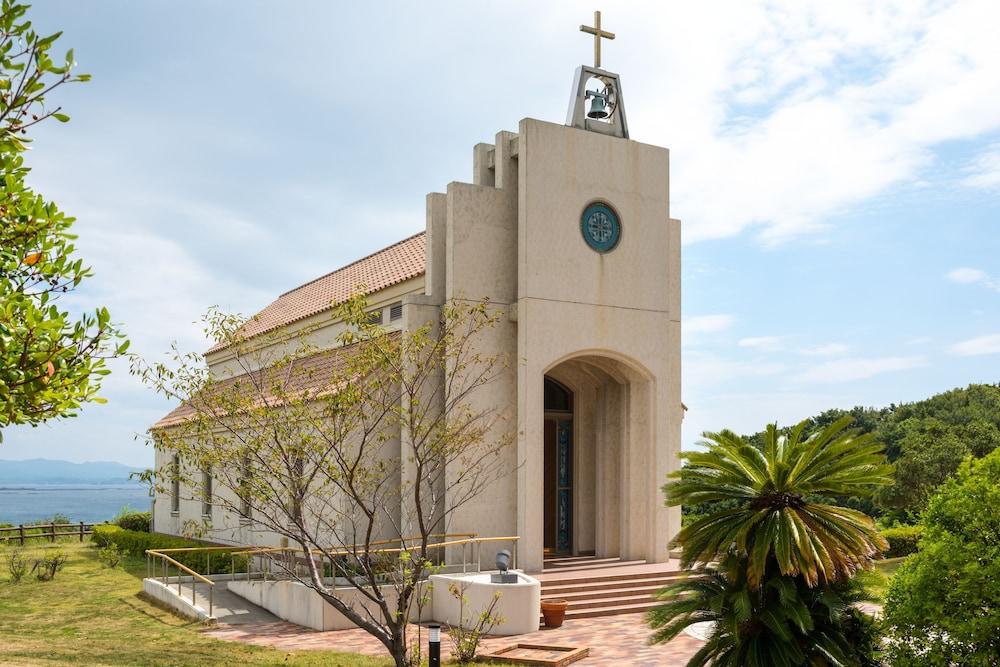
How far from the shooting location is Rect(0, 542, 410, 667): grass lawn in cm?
1462

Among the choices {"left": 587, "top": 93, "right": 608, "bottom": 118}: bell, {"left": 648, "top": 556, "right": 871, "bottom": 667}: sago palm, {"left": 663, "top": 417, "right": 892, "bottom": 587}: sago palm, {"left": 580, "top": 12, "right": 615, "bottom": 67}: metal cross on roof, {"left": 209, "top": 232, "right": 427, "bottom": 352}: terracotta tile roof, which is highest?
{"left": 580, "top": 12, "right": 615, "bottom": 67}: metal cross on roof

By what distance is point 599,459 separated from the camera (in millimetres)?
23250

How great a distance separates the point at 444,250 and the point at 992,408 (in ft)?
130

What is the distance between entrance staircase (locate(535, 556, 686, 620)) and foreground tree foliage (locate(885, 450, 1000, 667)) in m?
7.84

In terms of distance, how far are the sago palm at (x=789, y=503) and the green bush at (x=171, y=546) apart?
12.6 m

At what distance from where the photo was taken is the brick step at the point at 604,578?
19391 millimetres

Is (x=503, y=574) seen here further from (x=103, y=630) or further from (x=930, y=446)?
(x=930, y=446)

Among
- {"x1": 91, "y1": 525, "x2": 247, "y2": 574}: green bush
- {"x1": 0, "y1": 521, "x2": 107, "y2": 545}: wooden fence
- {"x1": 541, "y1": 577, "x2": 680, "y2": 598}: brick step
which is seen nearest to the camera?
{"x1": 541, "y1": 577, "x2": 680, "y2": 598}: brick step

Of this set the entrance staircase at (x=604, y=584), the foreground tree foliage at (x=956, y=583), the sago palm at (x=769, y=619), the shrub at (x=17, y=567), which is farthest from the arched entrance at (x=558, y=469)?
the shrub at (x=17, y=567)

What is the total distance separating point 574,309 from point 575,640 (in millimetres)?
7609

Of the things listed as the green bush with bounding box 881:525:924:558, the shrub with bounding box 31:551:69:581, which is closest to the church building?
the shrub with bounding box 31:551:69:581

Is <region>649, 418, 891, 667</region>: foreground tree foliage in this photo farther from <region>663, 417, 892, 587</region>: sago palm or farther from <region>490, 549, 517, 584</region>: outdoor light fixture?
<region>490, 549, 517, 584</region>: outdoor light fixture

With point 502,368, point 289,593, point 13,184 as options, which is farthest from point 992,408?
point 13,184

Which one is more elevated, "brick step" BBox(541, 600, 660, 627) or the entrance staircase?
the entrance staircase
